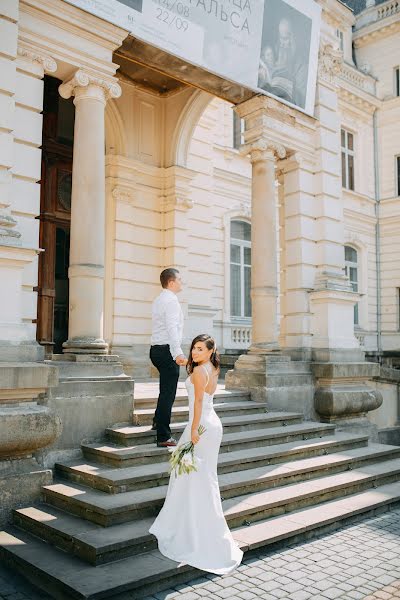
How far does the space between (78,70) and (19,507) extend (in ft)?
16.2

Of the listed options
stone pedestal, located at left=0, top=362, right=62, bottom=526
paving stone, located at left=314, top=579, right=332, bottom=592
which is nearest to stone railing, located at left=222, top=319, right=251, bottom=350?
stone pedestal, located at left=0, top=362, right=62, bottom=526

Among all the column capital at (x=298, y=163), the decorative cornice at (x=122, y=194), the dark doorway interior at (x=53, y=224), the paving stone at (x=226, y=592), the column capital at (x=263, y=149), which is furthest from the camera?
the decorative cornice at (x=122, y=194)

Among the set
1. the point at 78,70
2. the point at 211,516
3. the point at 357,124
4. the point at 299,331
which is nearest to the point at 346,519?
the point at 211,516

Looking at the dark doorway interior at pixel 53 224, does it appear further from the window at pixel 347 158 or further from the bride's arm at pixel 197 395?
the window at pixel 347 158

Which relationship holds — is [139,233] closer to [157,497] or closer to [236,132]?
[236,132]

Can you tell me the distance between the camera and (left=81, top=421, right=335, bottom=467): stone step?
18.7 feet

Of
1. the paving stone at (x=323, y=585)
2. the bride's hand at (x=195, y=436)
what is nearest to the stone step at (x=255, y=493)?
the bride's hand at (x=195, y=436)

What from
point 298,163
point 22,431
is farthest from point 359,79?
point 22,431

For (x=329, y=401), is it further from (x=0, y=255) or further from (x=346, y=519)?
(x=0, y=255)

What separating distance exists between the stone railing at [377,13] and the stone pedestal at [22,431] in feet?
70.2

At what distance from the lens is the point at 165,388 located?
596 cm

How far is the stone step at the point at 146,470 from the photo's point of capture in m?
5.23

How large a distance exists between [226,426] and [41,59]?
4875 mm

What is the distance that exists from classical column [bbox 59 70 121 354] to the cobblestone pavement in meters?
2.89
